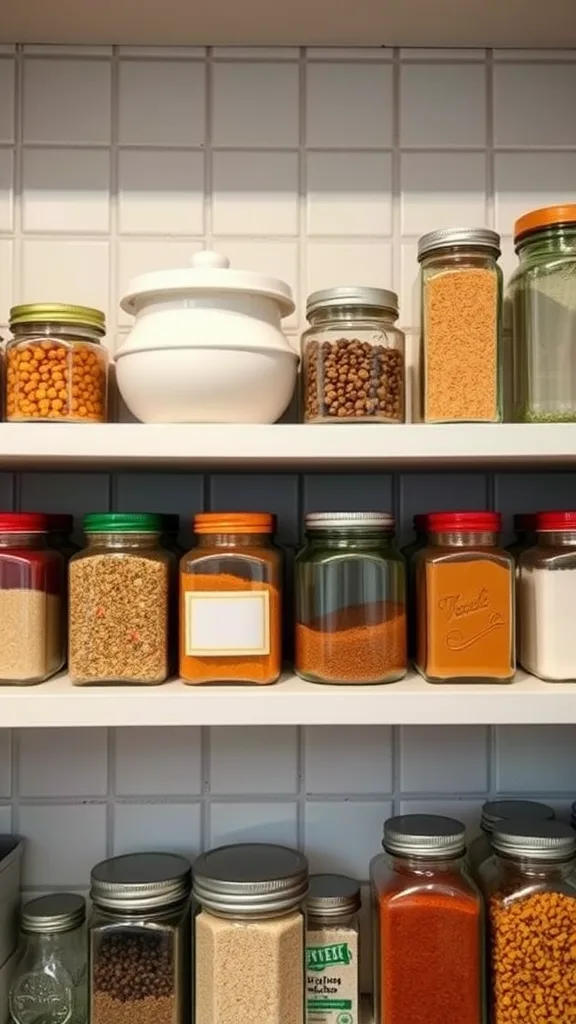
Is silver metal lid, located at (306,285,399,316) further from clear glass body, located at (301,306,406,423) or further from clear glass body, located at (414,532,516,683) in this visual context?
clear glass body, located at (414,532,516,683)

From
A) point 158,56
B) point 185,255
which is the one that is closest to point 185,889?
→ point 185,255

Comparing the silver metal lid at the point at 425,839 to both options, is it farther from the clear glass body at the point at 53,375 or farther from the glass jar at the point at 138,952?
the clear glass body at the point at 53,375

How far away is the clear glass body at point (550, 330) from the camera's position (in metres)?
0.89

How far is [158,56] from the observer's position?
111 centimetres

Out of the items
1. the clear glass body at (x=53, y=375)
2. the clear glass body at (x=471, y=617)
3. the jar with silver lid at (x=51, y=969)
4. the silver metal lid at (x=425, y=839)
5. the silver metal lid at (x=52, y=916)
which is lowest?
the jar with silver lid at (x=51, y=969)

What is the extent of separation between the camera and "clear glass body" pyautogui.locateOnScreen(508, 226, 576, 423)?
891 mm

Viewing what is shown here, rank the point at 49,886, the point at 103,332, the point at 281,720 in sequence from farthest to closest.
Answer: the point at 49,886
the point at 103,332
the point at 281,720

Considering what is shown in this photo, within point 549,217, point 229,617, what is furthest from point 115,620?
point 549,217

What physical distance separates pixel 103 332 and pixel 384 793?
2.09ft

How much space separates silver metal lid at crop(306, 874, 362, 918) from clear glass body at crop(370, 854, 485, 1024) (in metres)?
0.07

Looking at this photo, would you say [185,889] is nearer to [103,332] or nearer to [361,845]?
[361,845]

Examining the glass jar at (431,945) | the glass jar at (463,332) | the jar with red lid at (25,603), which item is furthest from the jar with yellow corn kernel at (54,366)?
the glass jar at (431,945)

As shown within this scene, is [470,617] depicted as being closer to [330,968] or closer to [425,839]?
[425,839]

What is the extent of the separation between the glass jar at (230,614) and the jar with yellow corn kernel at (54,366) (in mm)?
190
